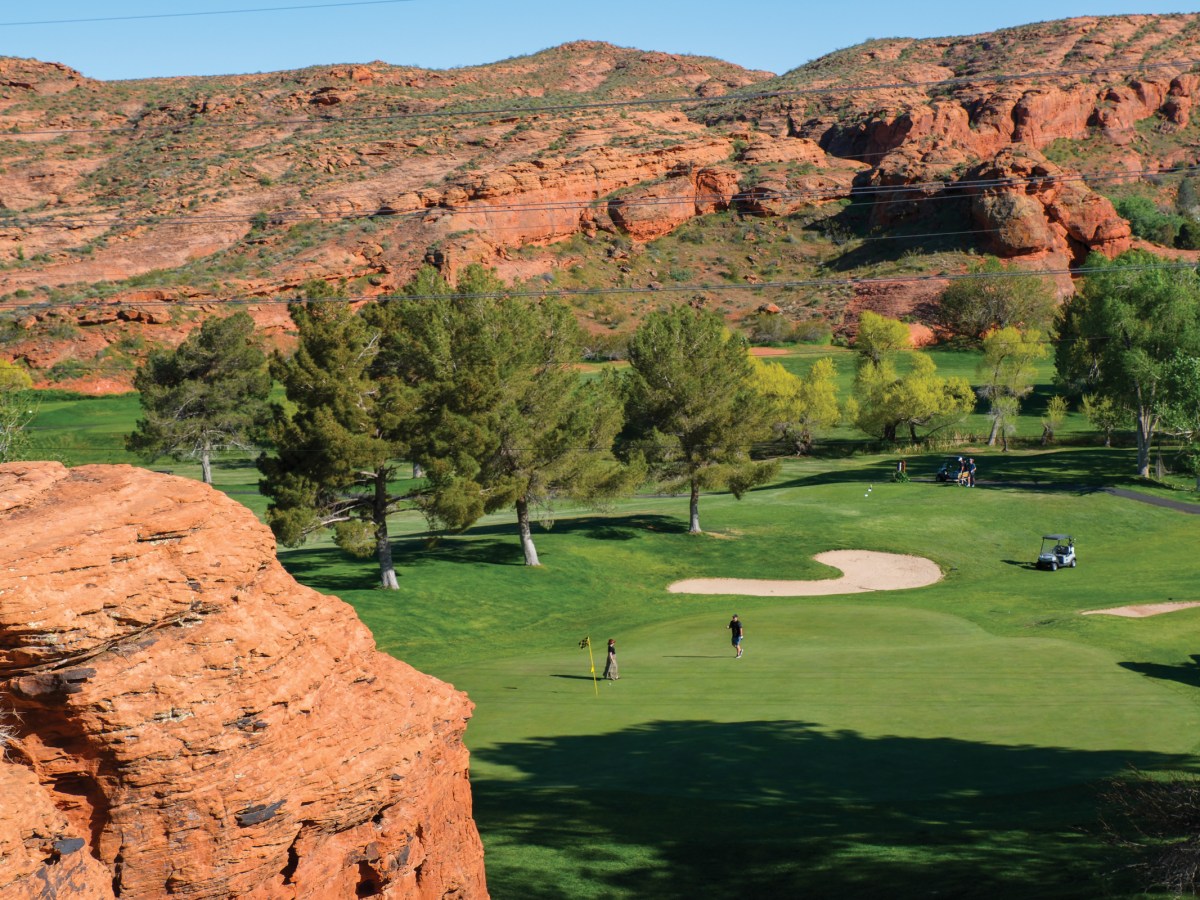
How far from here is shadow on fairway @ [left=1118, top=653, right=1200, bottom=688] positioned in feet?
85.4

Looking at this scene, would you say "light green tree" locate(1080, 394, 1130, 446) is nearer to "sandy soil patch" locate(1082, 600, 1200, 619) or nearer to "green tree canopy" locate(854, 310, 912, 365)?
"green tree canopy" locate(854, 310, 912, 365)

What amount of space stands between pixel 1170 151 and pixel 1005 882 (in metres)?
173

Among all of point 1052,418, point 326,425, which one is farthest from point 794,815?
point 1052,418

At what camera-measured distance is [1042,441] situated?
3275 inches

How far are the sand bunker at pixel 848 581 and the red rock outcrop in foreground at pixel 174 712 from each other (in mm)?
33046

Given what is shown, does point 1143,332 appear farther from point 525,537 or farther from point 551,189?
point 551,189

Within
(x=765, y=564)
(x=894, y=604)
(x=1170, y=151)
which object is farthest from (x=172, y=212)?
(x=1170, y=151)

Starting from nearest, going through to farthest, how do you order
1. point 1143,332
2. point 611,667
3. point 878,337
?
point 611,667
point 1143,332
point 878,337

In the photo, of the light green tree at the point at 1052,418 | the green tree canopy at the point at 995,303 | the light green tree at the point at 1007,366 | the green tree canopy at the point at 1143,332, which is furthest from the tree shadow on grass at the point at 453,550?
the green tree canopy at the point at 995,303

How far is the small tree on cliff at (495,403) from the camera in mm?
39625

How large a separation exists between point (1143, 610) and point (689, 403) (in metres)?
21.7

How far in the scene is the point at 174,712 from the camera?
9758 mm

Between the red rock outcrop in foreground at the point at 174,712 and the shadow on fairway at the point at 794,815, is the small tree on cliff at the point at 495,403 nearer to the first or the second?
the shadow on fairway at the point at 794,815

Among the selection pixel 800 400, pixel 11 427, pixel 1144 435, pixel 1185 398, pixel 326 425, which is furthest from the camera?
pixel 800 400
